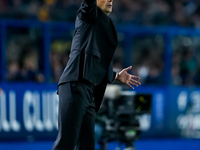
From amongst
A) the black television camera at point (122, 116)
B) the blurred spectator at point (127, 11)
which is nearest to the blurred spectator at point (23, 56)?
the blurred spectator at point (127, 11)

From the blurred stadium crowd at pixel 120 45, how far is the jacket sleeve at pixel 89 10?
551 centimetres

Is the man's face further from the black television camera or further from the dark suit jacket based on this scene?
the black television camera

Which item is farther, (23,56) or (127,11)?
(127,11)

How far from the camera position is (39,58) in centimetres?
922

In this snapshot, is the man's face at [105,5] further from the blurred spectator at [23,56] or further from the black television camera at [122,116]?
the blurred spectator at [23,56]

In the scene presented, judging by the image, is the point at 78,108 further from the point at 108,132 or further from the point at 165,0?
the point at 165,0

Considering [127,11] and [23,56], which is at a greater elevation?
[127,11]

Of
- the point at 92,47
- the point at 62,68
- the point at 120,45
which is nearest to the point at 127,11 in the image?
the point at 120,45

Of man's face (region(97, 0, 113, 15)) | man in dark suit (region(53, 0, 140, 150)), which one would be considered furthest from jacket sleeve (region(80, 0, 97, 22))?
man's face (region(97, 0, 113, 15))

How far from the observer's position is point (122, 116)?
21.1ft

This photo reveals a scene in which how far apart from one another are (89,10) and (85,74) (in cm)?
56

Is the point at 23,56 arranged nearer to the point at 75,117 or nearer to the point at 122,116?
the point at 122,116

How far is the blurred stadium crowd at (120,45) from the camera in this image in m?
9.19

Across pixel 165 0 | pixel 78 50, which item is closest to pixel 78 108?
pixel 78 50
